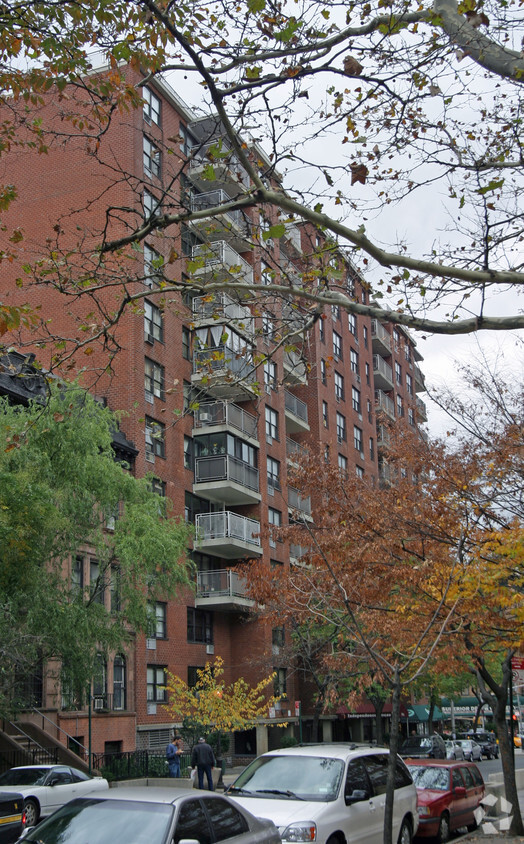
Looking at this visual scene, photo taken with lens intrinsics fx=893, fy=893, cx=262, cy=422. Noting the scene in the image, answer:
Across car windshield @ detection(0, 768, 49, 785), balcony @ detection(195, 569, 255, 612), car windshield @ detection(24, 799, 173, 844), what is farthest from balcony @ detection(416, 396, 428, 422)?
car windshield @ detection(24, 799, 173, 844)

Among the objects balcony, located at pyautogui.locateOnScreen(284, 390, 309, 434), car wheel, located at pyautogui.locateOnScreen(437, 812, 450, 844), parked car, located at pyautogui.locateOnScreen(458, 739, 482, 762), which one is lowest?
parked car, located at pyautogui.locateOnScreen(458, 739, 482, 762)

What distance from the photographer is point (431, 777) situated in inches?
693

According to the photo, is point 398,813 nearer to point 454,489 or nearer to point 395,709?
point 395,709

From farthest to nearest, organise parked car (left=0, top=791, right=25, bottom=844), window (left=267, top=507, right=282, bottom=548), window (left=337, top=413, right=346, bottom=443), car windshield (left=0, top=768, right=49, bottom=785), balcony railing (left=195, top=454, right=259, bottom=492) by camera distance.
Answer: window (left=337, top=413, right=346, bottom=443), window (left=267, top=507, right=282, bottom=548), balcony railing (left=195, top=454, right=259, bottom=492), car windshield (left=0, top=768, right=49, bottom=785), parked car (left=0, top=791, right=25, bottom=844)

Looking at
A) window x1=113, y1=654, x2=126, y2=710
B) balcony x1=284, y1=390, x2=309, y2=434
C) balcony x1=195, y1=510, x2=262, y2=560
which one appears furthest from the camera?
balcony x1=284, y1=390, x2=309, y2=434

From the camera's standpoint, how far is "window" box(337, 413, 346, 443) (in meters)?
53.8

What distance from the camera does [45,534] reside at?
20156 mm

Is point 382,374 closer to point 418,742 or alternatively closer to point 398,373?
point 398,373

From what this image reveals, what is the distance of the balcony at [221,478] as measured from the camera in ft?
124

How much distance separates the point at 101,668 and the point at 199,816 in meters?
15.7

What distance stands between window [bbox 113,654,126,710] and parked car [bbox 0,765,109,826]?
38.6 feet

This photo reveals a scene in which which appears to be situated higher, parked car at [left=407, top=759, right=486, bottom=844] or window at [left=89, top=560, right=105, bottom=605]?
window at [left=89, top=560, right=105, bottom=605]

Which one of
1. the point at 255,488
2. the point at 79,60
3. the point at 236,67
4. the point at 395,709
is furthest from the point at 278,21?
the point at 255,488

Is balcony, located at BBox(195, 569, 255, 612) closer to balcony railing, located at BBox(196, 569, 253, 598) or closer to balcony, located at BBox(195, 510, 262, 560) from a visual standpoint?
balcony railing, located at BBox(196, 569, 253, 598)
